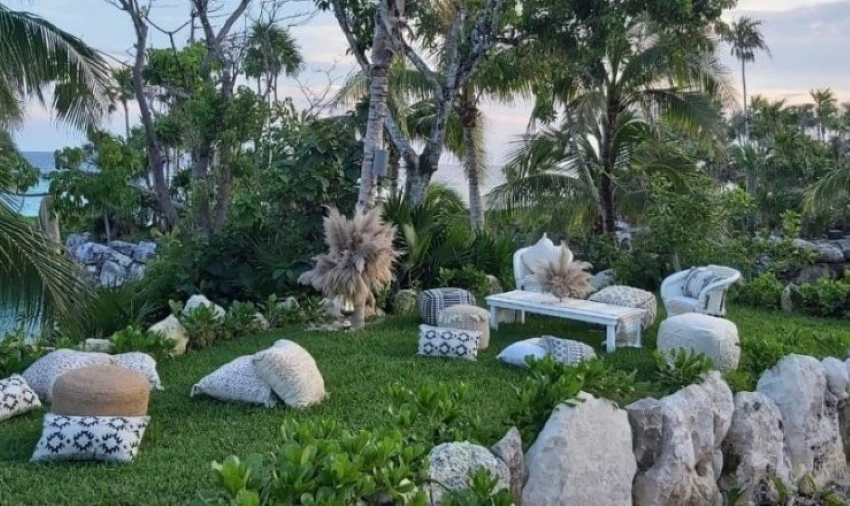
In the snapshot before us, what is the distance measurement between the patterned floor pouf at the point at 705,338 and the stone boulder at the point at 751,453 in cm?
39

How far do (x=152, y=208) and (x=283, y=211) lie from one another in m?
15.8

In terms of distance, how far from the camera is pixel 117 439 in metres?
3.34

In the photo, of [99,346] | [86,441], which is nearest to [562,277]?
[99,346]

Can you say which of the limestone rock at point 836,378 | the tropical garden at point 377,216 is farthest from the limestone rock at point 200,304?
the limestone rock at point 836,378

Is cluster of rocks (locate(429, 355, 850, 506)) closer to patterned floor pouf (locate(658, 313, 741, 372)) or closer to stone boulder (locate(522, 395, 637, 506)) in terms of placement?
stone boulder (locate(522, 395, 637, 506))

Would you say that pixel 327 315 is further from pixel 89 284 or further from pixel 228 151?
pixel 228 151

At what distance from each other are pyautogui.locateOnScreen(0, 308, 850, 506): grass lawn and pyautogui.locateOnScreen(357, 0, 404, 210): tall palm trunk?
4.12ft

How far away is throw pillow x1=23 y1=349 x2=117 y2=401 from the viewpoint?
4398 mm

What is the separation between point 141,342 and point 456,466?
289 cm

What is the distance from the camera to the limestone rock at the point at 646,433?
3941 millimetres

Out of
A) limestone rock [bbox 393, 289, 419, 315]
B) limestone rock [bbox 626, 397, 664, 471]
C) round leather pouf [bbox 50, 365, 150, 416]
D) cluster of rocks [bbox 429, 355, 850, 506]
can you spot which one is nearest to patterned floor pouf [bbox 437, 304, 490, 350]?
limestone rock [bbox 393, 289, 419, 315]

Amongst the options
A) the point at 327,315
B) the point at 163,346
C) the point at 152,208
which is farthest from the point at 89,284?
the point at 152,208

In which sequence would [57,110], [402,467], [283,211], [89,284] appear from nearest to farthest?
[402,467] < [89,284] < [57,110] < [283,211]

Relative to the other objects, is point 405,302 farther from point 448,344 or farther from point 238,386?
point 238,386
